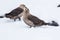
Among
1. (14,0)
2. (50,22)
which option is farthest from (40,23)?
(14,0)

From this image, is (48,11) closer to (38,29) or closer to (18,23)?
(18,23)

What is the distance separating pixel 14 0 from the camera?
13289mm

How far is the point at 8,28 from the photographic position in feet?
25.6

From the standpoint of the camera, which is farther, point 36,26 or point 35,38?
point 36,26

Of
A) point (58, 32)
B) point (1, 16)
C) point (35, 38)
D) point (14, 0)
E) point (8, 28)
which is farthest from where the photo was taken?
point (14, 0)

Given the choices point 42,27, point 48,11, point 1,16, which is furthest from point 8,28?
point 48,11

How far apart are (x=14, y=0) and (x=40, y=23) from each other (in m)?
5.52

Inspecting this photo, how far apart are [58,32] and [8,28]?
1.32 meters

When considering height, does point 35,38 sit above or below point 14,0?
below

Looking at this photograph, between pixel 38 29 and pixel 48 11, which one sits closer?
pixel 38 29

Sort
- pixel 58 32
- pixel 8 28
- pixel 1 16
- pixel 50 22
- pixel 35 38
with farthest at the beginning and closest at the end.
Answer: pixel 1 16
pixel 50 22
pixel 8 28
pixel 58 32
pixel 35 38

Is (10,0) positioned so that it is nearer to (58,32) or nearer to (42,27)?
(42,27)

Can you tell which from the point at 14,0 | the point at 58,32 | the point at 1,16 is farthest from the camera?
the point at 14,0

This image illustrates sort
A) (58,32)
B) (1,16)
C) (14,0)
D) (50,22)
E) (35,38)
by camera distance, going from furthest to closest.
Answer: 1. (14,0)
2. (1,16)
3. (50,22)
4. (58,32)
5. (35,38)
